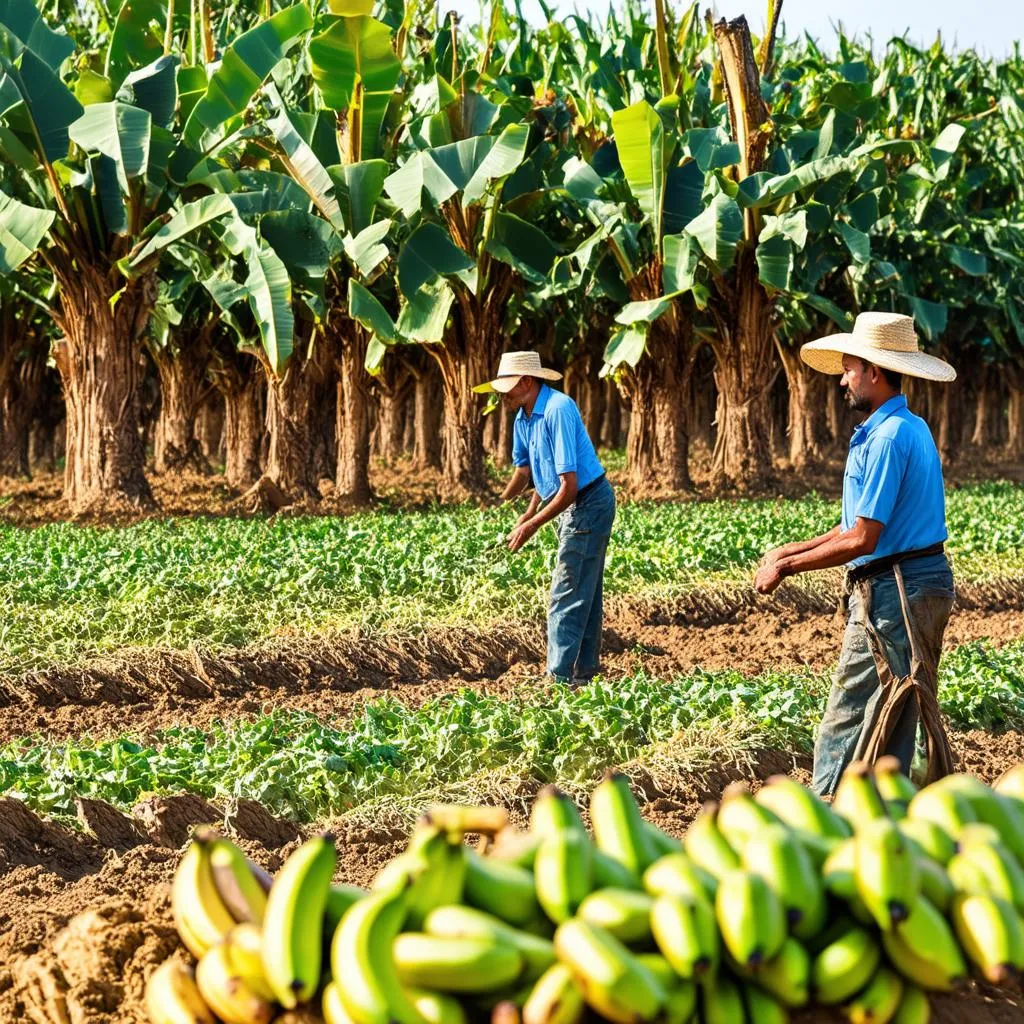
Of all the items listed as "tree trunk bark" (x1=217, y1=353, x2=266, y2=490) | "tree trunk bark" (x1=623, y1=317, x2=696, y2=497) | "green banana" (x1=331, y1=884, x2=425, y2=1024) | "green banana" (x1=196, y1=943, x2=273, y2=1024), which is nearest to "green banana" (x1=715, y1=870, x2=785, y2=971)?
"green banana" (x1=331, y1=884, x2=425, y2=1024)

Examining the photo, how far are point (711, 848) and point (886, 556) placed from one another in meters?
2.77

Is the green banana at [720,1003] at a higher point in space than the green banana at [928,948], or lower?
lower

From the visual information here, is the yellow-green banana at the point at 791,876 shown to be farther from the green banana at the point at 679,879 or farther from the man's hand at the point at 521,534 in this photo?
the man's hand at the point at 521,534

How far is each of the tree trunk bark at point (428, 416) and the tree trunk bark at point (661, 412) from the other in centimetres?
730

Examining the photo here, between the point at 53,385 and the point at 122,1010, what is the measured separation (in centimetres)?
2759

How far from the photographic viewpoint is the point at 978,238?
2358 cm

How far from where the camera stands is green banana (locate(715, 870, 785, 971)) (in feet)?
7.57

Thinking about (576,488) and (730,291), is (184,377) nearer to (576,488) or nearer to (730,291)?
(730,291)

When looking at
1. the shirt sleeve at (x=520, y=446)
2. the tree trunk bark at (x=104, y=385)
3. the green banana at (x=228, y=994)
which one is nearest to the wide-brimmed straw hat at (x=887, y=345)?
the shirt sleeve at (x=520, y=446)

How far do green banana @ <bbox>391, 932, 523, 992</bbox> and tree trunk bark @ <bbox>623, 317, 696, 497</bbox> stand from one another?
16.4m

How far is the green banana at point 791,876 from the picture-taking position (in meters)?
2.42

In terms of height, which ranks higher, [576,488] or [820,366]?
[820,366]

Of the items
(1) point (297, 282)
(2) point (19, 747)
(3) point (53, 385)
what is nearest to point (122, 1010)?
(2) point (19, 747)

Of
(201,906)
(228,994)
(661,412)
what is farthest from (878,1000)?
(661,412)
